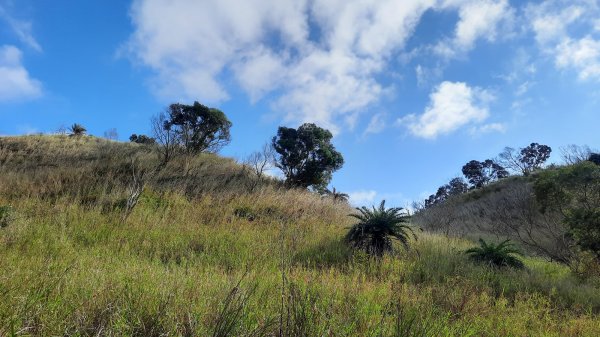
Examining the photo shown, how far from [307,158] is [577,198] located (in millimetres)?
15135

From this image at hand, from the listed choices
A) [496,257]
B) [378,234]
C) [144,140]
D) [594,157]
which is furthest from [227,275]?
[594,157]

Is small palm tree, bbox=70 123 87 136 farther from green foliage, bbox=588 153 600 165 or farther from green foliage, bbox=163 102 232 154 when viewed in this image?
green foliage, bbox=588 153 600 165

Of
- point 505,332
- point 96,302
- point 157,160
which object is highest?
point 157,160

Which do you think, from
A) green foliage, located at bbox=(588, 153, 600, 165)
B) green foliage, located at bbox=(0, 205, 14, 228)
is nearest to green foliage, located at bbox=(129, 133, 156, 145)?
green foliage, located at bbox=(0, 205, 14, 228)

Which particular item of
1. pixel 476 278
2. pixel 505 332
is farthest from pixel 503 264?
pixel 505 332

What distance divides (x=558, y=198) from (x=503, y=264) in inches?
272

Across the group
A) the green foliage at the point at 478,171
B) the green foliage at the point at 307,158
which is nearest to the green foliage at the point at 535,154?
the green foliage at the point at 478,171

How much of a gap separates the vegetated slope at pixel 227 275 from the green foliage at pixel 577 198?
1.61 m

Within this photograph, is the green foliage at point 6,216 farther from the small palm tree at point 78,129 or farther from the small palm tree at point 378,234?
the small palm tree at point 78,129

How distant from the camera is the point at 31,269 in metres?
4.30

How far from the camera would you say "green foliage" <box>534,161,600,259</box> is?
1007 cm

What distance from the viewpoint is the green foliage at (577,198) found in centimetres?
1007

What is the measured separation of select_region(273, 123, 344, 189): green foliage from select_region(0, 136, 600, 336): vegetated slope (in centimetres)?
740

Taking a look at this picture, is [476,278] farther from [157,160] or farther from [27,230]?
[157,160]
